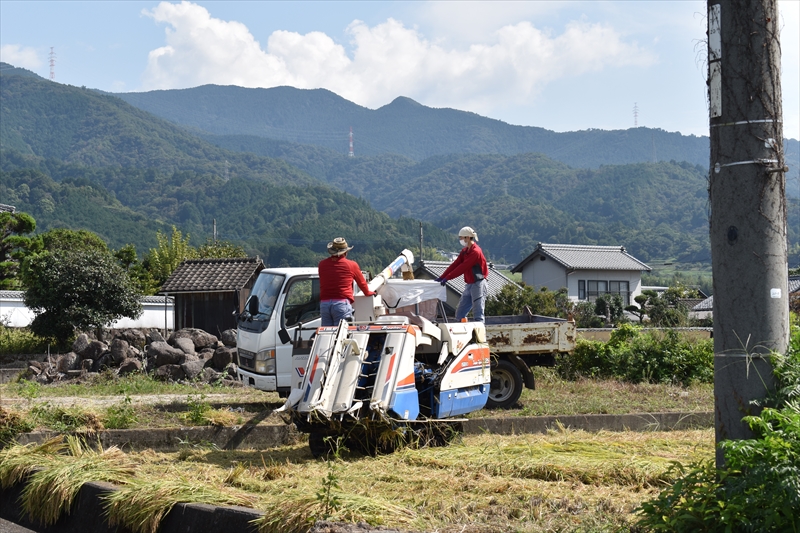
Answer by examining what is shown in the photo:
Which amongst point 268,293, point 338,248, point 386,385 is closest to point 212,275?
point 268,293

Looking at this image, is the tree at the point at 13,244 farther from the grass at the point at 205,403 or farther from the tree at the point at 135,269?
the grass at the point at 205,403

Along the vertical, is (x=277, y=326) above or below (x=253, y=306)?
below

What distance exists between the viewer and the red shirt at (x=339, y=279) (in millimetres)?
10531

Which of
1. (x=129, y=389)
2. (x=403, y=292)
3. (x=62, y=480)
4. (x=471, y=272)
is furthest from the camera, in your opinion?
(x=129, y=389)

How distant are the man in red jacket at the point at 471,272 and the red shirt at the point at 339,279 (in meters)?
1.66

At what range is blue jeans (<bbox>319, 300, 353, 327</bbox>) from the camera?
1047cm

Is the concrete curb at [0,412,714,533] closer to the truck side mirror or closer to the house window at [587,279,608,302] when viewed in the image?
the truck side mirror

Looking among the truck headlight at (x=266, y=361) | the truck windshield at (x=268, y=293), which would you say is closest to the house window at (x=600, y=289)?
the truck windshield at (x=268, y=293)

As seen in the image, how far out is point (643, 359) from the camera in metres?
16.8

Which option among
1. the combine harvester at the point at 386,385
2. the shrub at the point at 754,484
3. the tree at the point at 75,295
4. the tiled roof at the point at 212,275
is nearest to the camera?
the shrub at the point at 754,484

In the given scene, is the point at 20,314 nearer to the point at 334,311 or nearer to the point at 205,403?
the point at 205,403

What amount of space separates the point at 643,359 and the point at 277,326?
7.78m

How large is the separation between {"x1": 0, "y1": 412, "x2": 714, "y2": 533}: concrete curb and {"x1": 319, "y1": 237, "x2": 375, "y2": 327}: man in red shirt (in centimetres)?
147

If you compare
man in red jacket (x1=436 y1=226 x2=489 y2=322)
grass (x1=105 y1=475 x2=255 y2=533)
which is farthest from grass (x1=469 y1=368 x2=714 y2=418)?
grass (x1=105 y1=475 x2=255 y2=533)
